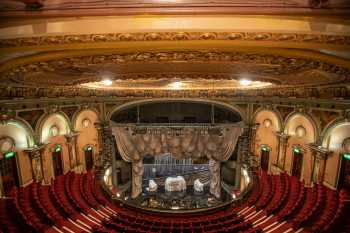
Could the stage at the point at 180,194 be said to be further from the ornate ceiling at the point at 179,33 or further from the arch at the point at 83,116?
the ornate ceiling at the point at 179,33

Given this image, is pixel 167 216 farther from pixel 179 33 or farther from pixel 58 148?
pixel 179 33

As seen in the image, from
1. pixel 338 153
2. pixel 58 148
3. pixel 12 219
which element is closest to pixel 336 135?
pixel 338 153

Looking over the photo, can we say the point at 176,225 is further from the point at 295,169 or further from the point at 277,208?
the point at 295,169

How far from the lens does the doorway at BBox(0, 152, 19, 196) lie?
8.98 meters

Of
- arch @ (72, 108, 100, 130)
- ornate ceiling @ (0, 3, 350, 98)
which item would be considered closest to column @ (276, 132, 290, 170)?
ornate ceiling @ (0, 3, 350, 98)

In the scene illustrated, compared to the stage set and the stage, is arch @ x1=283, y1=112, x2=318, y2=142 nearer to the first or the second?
the stage set

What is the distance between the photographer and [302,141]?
10789 millimetres

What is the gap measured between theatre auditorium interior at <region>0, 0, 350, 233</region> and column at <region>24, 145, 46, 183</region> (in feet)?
0.21

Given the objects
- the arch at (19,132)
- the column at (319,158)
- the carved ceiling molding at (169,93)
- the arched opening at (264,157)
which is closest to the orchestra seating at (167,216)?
the column at (319,158)

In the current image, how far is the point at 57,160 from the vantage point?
11992mm

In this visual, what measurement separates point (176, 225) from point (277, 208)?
4.10m

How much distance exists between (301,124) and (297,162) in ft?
7.54

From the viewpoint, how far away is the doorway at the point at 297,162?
11.1 meters

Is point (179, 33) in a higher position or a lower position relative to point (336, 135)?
higher
